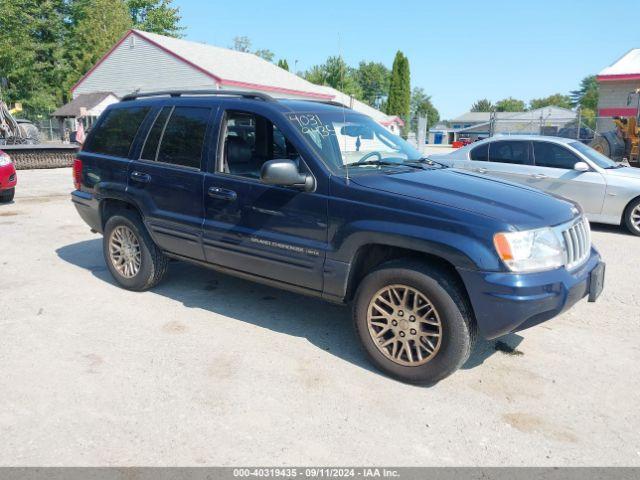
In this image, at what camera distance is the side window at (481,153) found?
943cm

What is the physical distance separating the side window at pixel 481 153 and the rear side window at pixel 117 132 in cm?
623

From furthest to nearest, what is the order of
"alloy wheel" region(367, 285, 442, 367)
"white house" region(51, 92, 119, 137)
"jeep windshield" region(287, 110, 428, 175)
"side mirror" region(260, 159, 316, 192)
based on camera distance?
"white house" region(51, 92, 119, 137) → "jeep windshield" region(287, 110, 428, 175) → "side mirror" region(260, 159, 316, 192) → "alloy wheel" region(367, 285, 442, 367)

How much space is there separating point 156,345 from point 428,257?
2216mm

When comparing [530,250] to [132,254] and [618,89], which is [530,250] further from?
[618,89]

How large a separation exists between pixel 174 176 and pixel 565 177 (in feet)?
21.7

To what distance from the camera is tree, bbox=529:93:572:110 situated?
454ft

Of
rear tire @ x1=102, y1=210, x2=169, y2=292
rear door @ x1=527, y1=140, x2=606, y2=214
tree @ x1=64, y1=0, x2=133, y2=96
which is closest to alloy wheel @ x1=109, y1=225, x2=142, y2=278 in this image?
rear tire @ x1=102, y1=210, x2=169, y2=292

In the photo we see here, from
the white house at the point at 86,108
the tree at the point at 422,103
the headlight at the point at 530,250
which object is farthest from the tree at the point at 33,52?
the tree at the point at 422,103

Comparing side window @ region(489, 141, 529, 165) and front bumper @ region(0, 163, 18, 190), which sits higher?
side window @ region(489, 141, 529, 165)

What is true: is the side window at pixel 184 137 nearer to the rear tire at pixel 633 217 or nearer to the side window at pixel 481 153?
the side window at pixel 481 153

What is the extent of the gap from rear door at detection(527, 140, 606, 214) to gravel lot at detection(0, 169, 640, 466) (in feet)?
11.7

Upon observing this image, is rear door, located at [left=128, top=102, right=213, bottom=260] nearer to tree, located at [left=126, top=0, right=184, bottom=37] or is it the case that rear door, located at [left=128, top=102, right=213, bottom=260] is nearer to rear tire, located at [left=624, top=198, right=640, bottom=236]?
rear tire, located at [left=624, top=198, right=640, bottom=236]

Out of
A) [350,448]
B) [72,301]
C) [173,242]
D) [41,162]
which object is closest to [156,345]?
[173,242]

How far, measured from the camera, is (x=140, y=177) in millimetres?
4980
